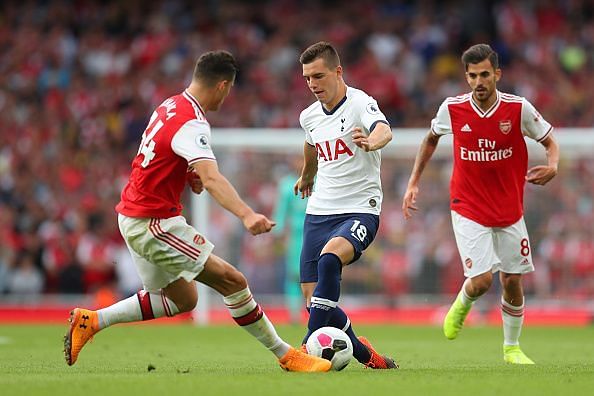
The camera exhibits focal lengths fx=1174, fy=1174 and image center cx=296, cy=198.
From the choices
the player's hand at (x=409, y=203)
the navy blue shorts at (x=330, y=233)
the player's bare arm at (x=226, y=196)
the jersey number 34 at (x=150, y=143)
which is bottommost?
the navy blue shorts at (x=330, y=233)

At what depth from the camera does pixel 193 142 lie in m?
7.74

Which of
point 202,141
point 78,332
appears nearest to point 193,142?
point 202,141

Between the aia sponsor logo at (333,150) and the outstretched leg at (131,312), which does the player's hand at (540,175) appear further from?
the outstretched leg at (131,312)

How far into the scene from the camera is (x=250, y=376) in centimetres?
778

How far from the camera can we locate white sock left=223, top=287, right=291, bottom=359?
816 centimetres

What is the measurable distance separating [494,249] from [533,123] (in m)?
1.09

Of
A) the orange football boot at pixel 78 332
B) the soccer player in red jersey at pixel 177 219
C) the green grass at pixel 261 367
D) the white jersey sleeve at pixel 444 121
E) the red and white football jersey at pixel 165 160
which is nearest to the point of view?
the green grass at pixel 261 367

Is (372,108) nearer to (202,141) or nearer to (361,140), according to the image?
(361,140)

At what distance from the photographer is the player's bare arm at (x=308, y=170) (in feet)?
30.7

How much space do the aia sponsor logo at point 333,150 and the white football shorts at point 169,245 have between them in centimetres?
140

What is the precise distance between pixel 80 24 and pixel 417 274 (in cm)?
1088

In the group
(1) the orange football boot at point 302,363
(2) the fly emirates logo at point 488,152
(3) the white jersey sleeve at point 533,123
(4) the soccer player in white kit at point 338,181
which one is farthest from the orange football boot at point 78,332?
(3) the white jersey sleeve at point 533,123

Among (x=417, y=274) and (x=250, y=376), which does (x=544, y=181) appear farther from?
(x=417, y=274)

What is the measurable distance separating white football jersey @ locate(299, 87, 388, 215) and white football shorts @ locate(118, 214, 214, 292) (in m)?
1.28
